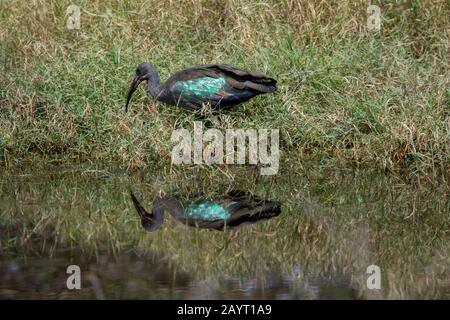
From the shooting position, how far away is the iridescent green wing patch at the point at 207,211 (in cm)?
773

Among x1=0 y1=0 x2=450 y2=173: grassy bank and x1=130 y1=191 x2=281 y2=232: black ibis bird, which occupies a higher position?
x1=0 y1=0 x2=450 y2=173: grassy bank

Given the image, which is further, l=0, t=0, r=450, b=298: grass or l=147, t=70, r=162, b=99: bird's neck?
l=147, t=70, r=162, b=99: bird's neck

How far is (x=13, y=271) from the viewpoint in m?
6.50

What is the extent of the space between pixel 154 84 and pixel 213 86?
0.58m

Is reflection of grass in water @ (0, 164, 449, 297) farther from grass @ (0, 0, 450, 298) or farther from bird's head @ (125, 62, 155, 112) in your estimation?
bird's head @ (125, 62, 155, 112)

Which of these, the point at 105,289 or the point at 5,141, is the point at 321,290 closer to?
the point at 105,289

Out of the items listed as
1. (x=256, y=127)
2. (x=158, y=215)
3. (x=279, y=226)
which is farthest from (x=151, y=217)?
(x=256, y=127)

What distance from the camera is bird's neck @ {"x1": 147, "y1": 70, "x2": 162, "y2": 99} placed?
974 cm

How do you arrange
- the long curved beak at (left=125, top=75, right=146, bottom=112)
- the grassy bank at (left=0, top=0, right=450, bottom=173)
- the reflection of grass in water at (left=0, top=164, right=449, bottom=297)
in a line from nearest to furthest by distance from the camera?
the reflection of grass in water at (left=0, top=164, right=449, bottom=297) < the grassy bank at (left=0, top=0, right=450, bottom=173) < the long curved beak at (left=125, top=75, right=146, bottom=112)

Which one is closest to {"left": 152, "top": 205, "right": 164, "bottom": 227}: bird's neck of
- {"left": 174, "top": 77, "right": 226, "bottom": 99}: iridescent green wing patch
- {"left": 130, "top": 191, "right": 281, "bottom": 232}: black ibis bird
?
{"left": 130, "top": 191, "right": 281, "bottom": 232}: black ibis bird

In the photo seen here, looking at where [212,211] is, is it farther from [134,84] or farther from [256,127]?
[134,84]

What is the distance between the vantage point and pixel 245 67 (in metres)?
10.1
